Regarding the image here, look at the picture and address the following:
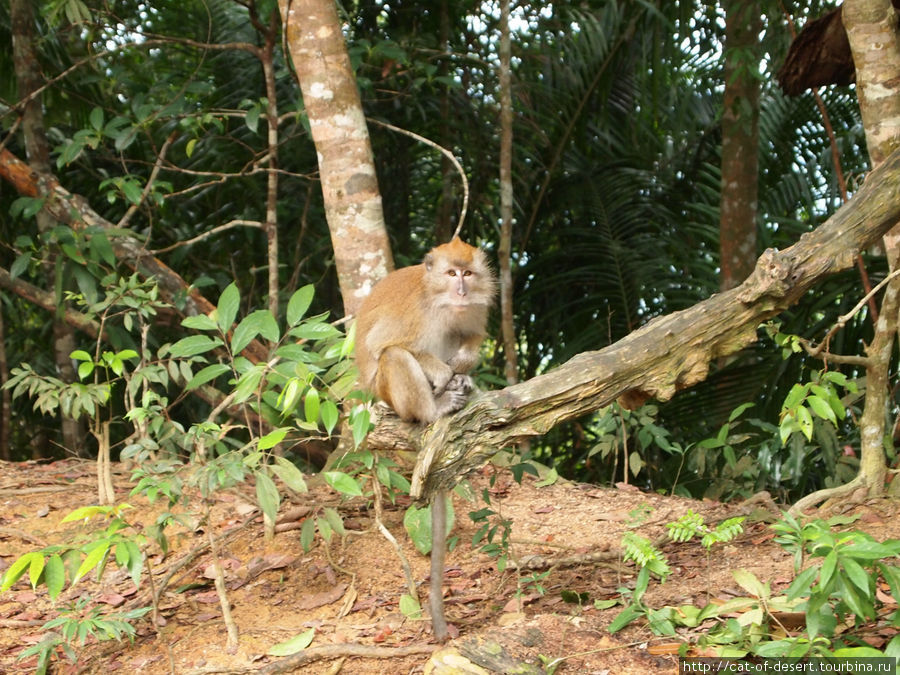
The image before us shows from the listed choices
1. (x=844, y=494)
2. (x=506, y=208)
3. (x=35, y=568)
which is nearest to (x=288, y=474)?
(x=35, y=568)

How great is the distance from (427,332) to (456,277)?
11.5 inches

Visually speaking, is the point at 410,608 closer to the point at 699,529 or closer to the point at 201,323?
the point at 699,529

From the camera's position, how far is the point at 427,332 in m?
4.03

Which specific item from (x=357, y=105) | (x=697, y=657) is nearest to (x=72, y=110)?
(x=357, y=105)

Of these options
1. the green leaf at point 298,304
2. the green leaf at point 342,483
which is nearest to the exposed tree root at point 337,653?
the green leaf at point 342,483

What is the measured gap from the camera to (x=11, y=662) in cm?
363

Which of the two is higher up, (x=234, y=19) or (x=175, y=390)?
(x=234, y=19)

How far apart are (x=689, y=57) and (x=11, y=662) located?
6.39 metres

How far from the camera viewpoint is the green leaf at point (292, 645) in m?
3.47

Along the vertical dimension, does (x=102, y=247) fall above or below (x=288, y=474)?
above

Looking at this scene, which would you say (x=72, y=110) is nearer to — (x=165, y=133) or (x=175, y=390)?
(x=165, y=133)

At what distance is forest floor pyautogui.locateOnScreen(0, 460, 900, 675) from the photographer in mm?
3232

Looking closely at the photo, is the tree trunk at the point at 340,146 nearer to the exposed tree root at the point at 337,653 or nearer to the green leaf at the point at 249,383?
the green leaf at the point at 249,383

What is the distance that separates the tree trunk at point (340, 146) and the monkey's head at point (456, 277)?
47 centimetres
